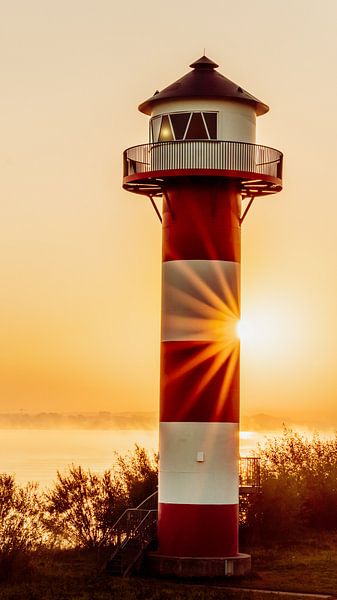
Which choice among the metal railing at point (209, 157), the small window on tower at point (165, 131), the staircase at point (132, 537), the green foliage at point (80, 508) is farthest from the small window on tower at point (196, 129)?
the green foliage at point (80, 508)

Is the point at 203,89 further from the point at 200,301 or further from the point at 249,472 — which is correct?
the point at 249,472

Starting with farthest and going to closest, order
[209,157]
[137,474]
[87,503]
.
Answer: [137,474] < [87,503] < [209,157]

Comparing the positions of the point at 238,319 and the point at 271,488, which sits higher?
the point at 238,319

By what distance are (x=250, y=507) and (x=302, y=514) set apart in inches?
110

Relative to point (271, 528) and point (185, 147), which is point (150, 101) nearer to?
point (185, 147)

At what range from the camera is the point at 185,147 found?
3356 centimetres

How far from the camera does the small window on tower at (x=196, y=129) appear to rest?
33.8 meters

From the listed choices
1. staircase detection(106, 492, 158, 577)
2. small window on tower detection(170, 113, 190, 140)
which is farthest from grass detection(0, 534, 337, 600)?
small window on tower detection(170, 113, 190, 140)

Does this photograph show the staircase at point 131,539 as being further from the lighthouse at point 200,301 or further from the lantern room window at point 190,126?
the lantern room window at point 190,126

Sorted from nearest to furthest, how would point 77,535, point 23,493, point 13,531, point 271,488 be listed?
point 13,531, point 23,493, point 77,535, point 271,488

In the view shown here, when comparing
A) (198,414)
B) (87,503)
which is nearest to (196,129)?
(198,414)

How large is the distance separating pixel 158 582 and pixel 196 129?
10.8 m

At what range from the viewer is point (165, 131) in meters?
34.2

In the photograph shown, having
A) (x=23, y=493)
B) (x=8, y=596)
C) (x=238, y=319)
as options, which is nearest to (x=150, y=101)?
(x=238, y=319)
